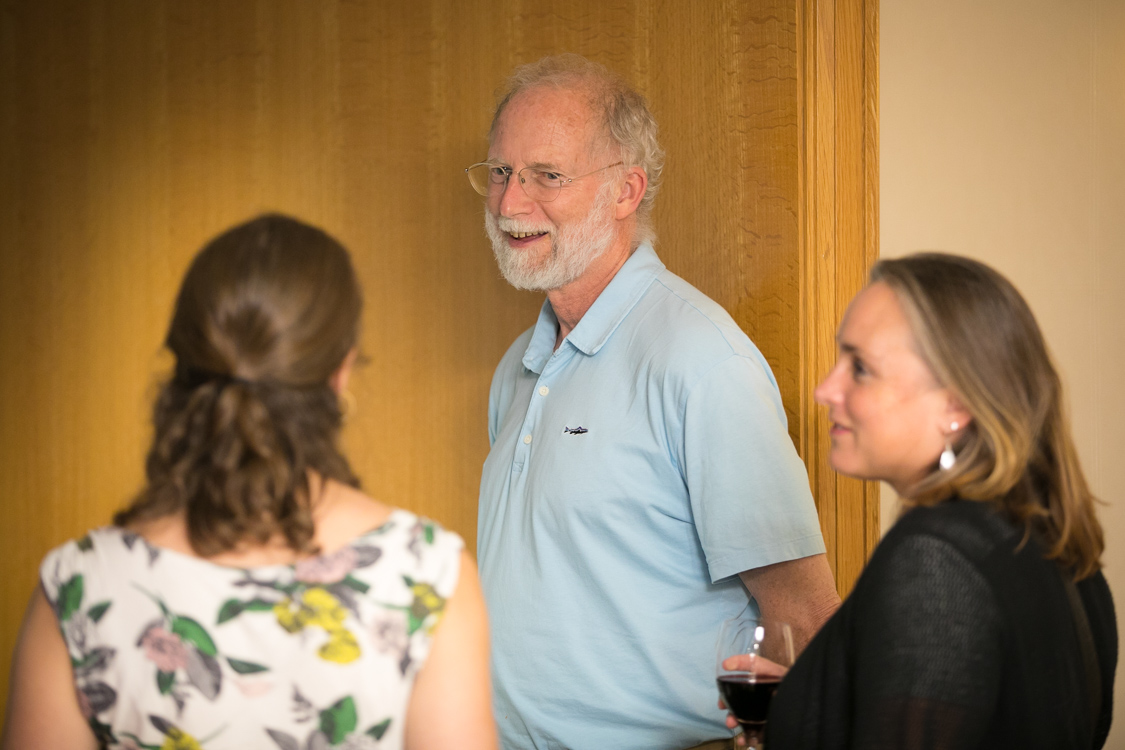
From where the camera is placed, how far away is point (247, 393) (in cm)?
105

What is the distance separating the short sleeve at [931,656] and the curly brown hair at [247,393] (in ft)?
2.03

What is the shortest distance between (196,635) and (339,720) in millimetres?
174

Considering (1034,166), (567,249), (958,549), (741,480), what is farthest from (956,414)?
(1034,166)

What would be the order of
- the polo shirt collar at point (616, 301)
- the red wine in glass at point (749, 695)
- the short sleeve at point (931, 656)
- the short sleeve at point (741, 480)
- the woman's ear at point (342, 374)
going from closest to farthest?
1. the short sleeve at point (931, 656)
2. the woman's ear at point (342, 374)
3. the red wine in glass at point (749, 695)
4. the short sleeve at point (741, 480)
5. the polo shirt collar at point (616, 301)

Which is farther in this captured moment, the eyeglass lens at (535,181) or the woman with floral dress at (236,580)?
the eyeglass lens at (535,181)

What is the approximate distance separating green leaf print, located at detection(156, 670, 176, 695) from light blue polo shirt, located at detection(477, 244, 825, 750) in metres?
0.86

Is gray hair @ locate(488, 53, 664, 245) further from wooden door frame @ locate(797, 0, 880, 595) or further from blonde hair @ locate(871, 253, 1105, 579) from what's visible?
blonde hair @ locate(871, 253, 1105, 579)

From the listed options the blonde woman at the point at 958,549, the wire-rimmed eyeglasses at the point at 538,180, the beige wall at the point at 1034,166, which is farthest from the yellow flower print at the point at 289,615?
the beige wall at the point at 1034,166

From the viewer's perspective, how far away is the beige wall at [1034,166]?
228 centimetres

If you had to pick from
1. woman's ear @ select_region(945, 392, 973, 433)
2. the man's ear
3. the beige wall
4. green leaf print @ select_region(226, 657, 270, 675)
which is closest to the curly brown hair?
green leaf print @ select_region(226, 657, 270, 675)

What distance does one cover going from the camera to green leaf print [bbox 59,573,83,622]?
1.06m

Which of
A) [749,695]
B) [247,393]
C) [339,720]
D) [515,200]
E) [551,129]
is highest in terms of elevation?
[551,129]

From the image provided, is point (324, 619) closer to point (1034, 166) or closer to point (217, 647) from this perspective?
point (217, 647)

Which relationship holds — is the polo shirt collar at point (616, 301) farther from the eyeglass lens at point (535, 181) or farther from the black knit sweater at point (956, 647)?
the black knit sweater at point (956, 647)
